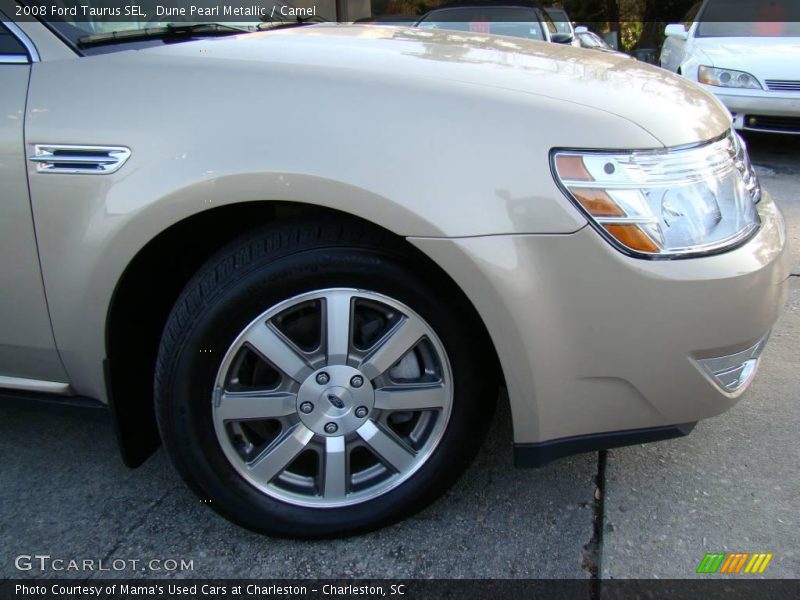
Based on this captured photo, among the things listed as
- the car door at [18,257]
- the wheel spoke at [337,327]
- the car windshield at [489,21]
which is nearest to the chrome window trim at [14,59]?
the car door at [18,257]

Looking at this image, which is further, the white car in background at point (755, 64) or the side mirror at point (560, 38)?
the side mirror at point (560, 38)

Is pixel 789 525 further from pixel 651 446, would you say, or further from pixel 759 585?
pixel 651 446

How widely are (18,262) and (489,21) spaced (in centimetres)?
744

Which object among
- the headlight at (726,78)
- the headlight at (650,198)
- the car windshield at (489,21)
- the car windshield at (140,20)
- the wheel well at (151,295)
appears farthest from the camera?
the car windshield at (489,21)

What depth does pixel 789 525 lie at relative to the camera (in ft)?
6.70

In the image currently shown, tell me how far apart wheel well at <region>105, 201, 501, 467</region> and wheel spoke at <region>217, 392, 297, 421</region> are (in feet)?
1.09

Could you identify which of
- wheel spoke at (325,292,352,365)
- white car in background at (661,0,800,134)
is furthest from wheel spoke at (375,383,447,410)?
white car in background at (661,0,800,134)

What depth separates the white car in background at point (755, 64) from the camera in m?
6.16

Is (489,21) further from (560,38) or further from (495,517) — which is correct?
(495,517)

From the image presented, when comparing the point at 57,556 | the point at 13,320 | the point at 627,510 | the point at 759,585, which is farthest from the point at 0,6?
the point at 759,585

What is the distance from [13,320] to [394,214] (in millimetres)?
1184

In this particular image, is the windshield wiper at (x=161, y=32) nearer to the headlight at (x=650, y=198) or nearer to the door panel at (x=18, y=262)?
the door panel at (x=18, y=262)

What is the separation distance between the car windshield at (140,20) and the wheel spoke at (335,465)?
1354 millimetres

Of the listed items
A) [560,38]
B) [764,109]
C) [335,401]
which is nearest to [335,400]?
[335,401]
